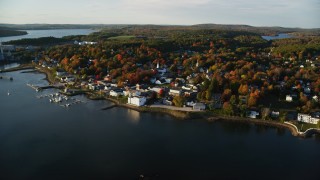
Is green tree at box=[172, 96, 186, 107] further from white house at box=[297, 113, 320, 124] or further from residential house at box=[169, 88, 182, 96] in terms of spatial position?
white house at box=[297, 113, 320, 124]

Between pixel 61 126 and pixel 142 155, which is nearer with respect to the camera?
pixel 142 155

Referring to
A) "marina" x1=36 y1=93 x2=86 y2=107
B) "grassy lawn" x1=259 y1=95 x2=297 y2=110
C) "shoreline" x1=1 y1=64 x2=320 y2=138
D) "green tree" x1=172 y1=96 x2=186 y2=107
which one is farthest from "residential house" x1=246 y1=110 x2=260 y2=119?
"marina" x1=36 y1=93 x2=86 y2=107

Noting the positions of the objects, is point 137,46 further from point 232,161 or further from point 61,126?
point 232,161

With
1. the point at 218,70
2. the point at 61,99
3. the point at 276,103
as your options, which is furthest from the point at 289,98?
the point at 61,99

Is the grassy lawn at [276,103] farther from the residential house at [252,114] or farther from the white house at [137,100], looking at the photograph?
the white house at [137,100]

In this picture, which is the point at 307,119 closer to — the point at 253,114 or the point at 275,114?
the point at 275,114

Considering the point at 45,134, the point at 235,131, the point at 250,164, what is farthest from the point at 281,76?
the point at 45,134
